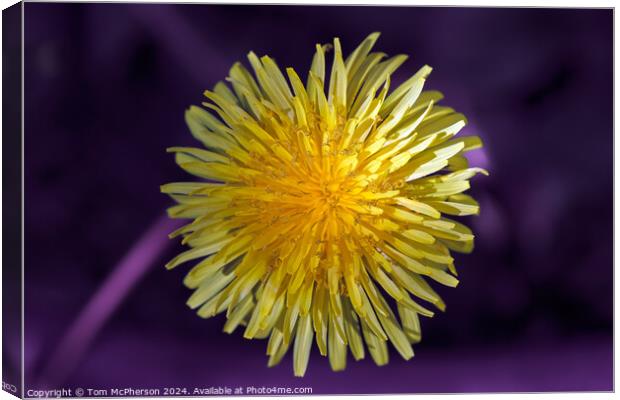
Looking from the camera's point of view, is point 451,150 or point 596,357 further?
point 596,357

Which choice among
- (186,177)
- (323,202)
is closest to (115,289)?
(186,177)

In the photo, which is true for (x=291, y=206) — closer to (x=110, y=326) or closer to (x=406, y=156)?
(x=406, y=156)

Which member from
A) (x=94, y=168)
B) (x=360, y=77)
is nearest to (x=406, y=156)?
(x=360, y=77)

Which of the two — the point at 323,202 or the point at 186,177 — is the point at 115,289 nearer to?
the point at 186,177

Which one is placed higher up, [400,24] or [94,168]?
[400,24]
